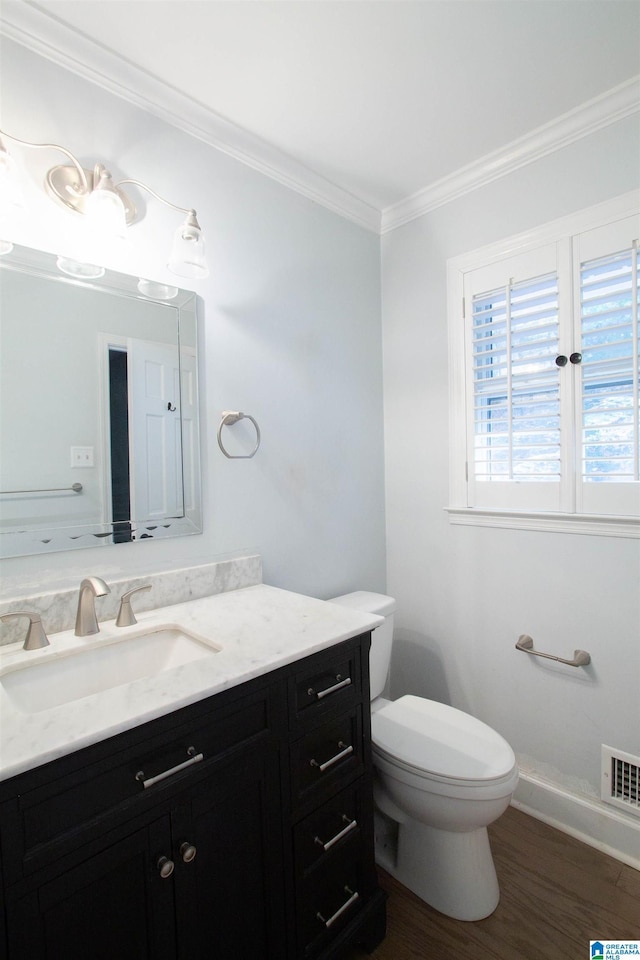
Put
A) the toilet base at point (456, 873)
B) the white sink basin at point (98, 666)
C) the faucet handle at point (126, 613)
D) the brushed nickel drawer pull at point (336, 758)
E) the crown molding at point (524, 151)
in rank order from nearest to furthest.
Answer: the white sink basin at point (98, 666) < the brushed nickel drawer pull at point (336, 758) < the faucet handle at point (126, 613) < the toilet base at point (456, 873) < the crown molding at point (524, 151)

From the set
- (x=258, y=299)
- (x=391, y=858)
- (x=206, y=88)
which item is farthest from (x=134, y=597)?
(x=206, y=88)

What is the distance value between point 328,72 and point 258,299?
0.69 meters

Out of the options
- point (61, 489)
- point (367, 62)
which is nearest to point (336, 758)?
point (61, 489)

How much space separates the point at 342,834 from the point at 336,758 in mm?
199

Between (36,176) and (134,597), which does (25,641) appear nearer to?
(134,597)

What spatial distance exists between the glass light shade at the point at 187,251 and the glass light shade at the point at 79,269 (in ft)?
0.67

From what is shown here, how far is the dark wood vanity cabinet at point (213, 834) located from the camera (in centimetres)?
75

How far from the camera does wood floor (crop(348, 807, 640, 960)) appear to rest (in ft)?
4.31

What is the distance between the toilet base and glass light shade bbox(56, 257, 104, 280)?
193 centimetres

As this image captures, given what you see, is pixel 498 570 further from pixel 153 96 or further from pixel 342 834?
pixel 153 96

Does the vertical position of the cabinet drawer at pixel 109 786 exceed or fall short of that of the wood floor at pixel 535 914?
it exceeds it

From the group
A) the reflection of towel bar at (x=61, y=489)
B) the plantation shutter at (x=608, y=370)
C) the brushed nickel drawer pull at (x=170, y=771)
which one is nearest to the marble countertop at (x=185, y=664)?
the brushed nickel drawer pull at (x=170, y=771)

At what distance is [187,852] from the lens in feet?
2.94

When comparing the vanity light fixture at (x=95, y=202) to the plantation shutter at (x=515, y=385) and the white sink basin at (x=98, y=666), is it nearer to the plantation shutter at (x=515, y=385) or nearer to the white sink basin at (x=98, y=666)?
the white sink basin at (x=98, y=666)
